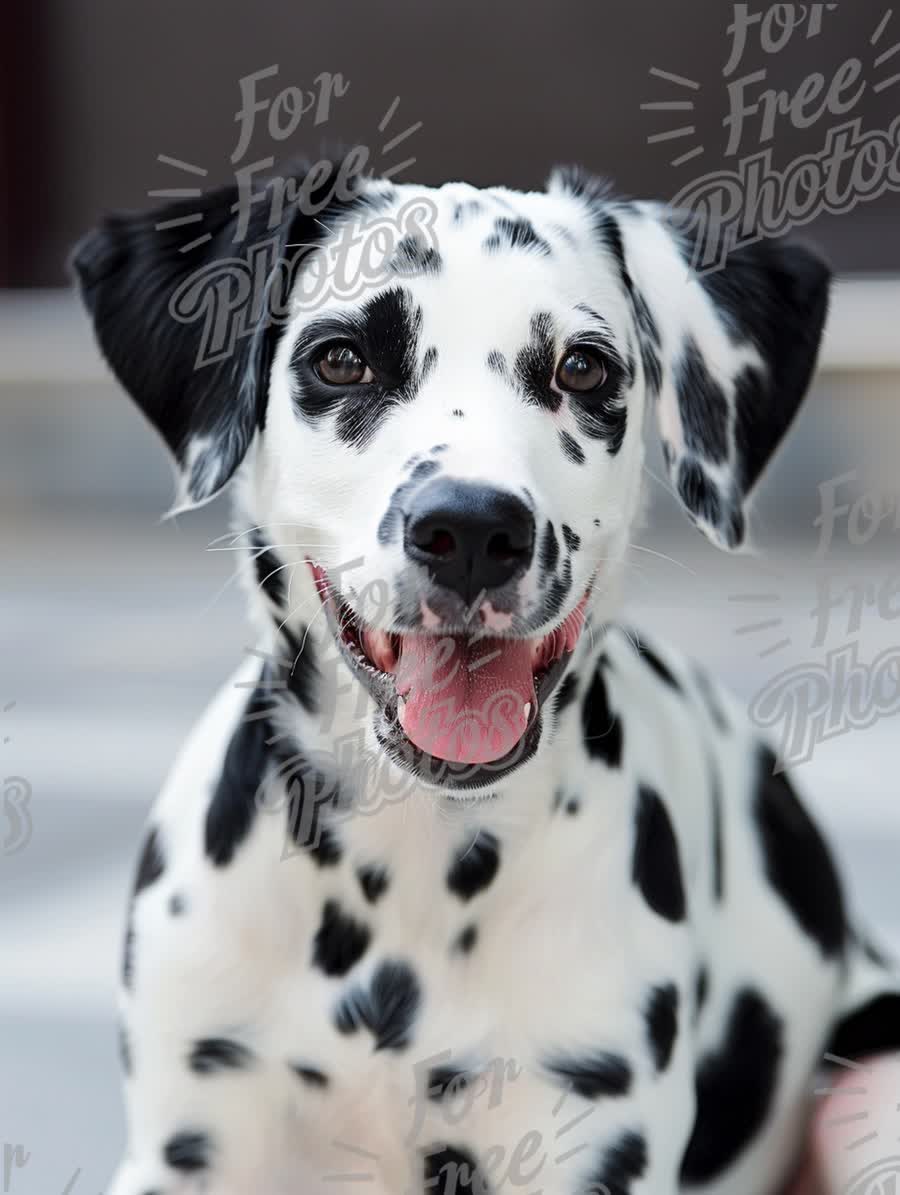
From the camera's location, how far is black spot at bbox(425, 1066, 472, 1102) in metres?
1.25

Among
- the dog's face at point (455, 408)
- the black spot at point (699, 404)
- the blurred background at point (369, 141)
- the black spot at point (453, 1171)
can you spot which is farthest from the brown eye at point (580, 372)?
the blurred background at point (369, 141)

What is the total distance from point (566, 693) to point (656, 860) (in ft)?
0.58

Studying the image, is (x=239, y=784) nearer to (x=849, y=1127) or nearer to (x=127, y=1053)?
(x=127, y=1053)

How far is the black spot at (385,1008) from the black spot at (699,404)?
0.52m

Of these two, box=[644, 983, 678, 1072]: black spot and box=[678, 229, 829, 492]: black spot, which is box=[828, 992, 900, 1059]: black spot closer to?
box=[644, 983, 678, 1072]: black spot

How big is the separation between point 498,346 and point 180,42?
4392 millimetres

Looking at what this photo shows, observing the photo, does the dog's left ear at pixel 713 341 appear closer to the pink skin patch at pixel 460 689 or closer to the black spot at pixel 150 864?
the pink skin patch at pixel 460 689

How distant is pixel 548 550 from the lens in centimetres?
112

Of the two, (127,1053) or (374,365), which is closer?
(374,365)

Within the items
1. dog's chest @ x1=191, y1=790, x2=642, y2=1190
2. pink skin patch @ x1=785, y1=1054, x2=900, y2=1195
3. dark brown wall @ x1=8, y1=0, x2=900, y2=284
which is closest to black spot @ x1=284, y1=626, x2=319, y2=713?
dog's chest @ x1=191, y1=790, x2=642, y2=1190

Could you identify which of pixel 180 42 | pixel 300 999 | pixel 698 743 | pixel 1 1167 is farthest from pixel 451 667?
pixel 180 42

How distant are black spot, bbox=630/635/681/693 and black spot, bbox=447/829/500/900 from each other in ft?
1.06

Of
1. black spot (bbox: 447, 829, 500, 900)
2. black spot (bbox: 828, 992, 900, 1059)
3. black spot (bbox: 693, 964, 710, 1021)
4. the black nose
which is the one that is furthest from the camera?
black spot (bbox: 828, 992, 900, 1059)

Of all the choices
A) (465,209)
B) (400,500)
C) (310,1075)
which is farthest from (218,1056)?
(465,209)
